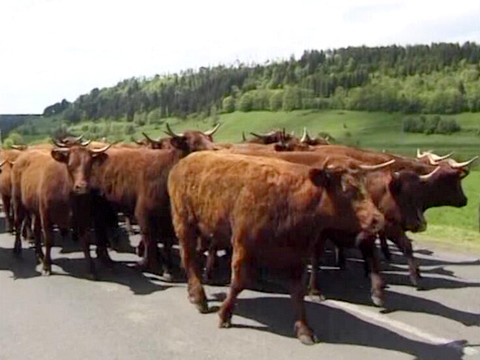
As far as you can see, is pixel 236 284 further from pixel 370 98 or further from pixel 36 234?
pixel 370 98

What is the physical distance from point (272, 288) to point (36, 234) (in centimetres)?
452

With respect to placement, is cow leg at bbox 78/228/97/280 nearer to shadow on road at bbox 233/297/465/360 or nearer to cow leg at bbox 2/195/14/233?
shadow on road at bbox 233/297/465/360

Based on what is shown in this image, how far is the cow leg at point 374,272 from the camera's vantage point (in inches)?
355

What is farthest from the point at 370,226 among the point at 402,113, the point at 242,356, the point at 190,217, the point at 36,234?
the point at 402,113

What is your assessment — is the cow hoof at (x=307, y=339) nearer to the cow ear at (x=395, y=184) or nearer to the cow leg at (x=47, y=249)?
the cow ear at (x=395, y=184)

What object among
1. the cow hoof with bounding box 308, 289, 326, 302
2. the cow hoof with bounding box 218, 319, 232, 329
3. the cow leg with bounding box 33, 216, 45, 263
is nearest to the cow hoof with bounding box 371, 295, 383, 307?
the cow hoof with bounding box 308, 289, 326, 302

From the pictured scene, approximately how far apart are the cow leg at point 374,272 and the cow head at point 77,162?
416 cm

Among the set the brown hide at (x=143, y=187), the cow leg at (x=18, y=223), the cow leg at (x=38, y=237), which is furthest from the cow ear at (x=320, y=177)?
the cow leg at (x=18, y=223)

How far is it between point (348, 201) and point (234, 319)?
1906mm

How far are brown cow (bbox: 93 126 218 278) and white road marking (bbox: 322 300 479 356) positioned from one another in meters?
2.90

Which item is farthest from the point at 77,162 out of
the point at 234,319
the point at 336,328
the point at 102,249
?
the point at 336,328

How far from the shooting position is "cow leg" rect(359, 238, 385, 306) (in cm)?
901

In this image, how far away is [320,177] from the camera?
7680 mm

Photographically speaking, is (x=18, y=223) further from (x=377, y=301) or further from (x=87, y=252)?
(x=377, y=301)
